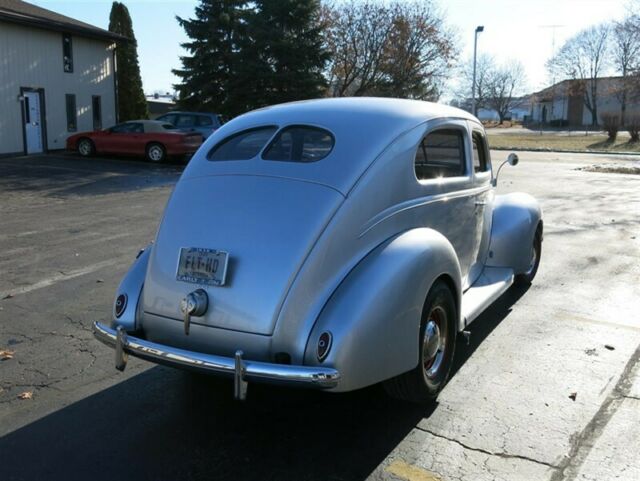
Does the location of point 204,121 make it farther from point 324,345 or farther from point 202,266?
point 324,345

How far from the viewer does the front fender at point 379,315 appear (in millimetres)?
3211

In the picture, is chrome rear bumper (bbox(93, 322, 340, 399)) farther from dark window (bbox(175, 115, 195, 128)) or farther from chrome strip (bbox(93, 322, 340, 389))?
dark window (bbox(175, 115, 195, 128))

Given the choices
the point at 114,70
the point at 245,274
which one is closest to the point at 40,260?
the point at 245,274

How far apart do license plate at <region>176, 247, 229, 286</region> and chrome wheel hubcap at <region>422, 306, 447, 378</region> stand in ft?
4.39

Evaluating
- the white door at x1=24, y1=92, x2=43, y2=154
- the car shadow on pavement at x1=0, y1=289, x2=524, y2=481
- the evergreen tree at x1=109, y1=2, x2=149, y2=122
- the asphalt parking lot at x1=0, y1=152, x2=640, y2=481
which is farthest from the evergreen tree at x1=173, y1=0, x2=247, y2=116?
the car shadow on pavement at x1=0, y1=289, x2=524, y2=481

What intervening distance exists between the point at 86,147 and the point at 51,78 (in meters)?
3.95

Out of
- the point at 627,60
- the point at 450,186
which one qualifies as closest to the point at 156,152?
the point at 450,186

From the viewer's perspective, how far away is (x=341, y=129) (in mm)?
3895

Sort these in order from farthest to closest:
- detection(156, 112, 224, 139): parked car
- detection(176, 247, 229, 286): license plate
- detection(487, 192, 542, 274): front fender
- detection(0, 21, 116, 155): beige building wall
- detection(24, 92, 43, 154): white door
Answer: detection(24, 92, 43, 154): white door < detection(156, 112, 224, 139): parked car < detection(0, 21, 116, 155): beige building wall < detection(487, 192, 542, 274): front fender < detection(176, 247, 229, 286): license plate

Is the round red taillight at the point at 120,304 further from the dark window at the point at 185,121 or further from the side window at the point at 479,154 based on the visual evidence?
the dark window at the point at 185,121

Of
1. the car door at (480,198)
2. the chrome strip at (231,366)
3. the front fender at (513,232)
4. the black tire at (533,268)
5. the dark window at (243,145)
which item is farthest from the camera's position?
the black tire at (533,268)

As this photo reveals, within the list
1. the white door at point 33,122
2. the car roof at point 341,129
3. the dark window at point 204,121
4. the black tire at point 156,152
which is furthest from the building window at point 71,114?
the car roof at point 341,129

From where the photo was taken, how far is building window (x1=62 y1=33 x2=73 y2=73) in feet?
78.7

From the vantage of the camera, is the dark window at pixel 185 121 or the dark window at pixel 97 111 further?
the dark window at pixel 97 111
